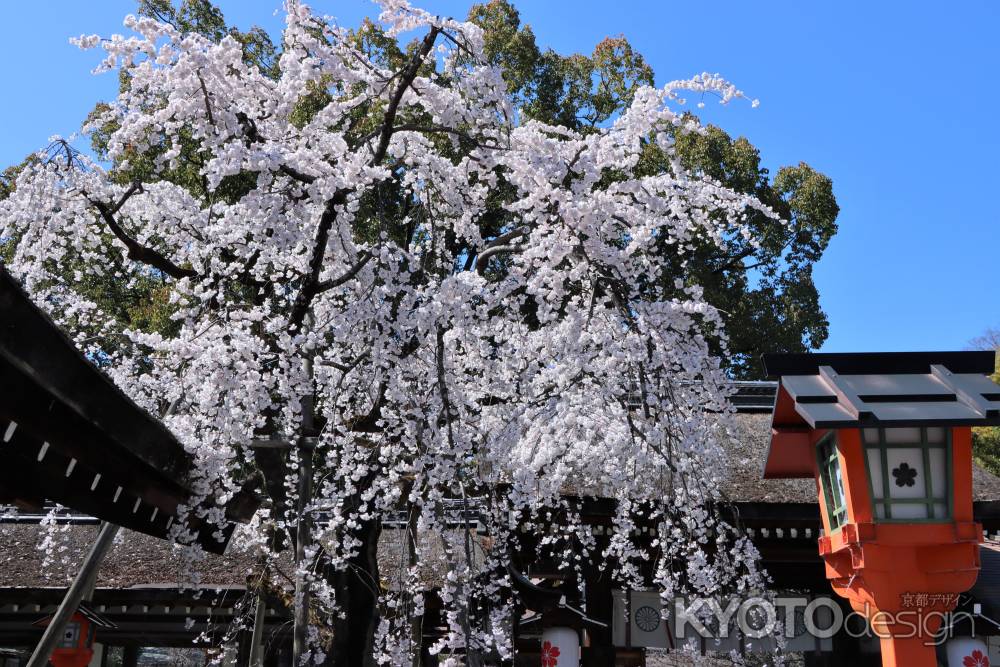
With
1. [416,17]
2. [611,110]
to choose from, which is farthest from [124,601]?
[611,110]

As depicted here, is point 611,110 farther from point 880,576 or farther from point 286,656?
point 880,576

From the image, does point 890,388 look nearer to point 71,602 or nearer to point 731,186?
point 71,602

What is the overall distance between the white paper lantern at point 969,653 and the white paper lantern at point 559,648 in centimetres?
340

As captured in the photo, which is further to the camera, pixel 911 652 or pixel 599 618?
pixel 599 618

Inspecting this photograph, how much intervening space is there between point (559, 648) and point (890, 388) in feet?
13.1

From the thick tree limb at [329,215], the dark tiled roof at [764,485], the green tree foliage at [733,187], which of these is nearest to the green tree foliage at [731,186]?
the green tree foliage at [733,187]

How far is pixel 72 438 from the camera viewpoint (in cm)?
361

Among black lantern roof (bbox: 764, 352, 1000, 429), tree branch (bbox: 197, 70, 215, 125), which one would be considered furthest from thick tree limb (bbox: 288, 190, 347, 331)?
black lantern roof (bbox: 764, 352, 1000, 429)

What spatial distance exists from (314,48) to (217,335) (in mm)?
1896

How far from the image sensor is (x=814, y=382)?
4.71 meters

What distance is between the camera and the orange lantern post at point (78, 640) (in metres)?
8.18

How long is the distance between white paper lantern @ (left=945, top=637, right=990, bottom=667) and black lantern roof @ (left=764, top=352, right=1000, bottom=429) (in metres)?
3.90

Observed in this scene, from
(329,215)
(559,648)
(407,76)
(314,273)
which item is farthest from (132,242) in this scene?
(559,648)

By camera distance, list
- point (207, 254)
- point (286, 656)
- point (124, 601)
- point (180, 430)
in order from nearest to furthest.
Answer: point (180, 430) < point (207, 254) < point (124, 601) < point (286, 656)
